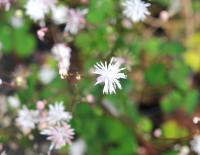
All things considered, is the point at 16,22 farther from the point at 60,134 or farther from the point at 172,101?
the point at 60,134

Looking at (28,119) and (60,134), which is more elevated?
(28,119)

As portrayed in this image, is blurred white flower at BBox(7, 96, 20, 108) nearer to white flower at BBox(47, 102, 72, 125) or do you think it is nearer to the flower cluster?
the flower cluster

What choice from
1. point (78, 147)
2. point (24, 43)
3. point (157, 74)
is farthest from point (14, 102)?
point (157, 74)

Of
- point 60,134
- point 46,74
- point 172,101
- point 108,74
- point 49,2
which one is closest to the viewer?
point 108,74

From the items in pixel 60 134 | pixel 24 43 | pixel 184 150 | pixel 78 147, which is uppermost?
pixel 24 43

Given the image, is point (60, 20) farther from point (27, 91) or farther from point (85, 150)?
point (85, 150)

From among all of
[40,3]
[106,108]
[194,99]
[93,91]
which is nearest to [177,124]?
[194,99]

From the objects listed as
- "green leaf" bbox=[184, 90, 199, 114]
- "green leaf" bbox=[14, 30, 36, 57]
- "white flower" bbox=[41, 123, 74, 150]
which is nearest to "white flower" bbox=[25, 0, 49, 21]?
"white flower" bbox=[41, 123, 74, 150]
